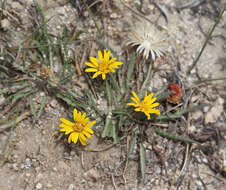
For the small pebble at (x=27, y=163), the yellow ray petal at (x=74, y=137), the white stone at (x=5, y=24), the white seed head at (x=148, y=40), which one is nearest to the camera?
the yellow ray petal at (x=74, y=137)

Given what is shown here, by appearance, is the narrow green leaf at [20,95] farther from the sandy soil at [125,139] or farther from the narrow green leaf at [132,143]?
the narrow green leaf at [132,143]

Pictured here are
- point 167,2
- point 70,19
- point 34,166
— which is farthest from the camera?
point 167,2

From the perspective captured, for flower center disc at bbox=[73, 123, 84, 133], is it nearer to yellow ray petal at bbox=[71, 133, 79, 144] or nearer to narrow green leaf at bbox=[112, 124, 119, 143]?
yellow ray petal at bbox=[71, 133, 79, 144]

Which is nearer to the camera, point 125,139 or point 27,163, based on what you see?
point 27,163

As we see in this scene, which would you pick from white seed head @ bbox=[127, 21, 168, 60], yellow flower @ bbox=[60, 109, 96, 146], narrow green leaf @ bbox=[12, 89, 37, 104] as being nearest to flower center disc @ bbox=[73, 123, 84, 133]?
yellow flower @ bbox=[60, 109, 96, 146]

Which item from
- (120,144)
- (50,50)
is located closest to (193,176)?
(120,144)

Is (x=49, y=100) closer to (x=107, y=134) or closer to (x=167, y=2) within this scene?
(x=107, y=134)

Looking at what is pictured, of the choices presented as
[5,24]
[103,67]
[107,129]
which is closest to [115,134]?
[107,129]

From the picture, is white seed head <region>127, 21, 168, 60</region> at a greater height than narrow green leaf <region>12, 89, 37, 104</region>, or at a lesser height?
greater

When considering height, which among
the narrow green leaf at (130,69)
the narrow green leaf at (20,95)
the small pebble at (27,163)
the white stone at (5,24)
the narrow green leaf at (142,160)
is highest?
the white stone at (5,24)

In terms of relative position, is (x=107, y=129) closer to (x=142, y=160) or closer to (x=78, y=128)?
(x=78, y=128)

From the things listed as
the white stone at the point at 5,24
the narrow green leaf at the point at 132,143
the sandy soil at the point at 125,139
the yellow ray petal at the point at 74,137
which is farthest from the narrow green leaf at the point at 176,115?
the white stone at the point at 5,24
